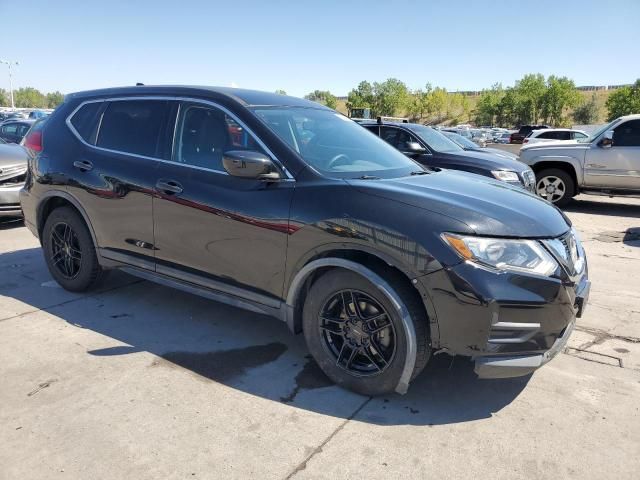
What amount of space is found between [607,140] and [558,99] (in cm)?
7495

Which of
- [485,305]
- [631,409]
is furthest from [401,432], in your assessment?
[631,409]

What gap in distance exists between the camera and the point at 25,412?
282 centimetres

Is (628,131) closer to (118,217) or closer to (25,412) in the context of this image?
(118,217)

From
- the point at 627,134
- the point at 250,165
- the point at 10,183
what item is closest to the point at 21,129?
the point at 10,183

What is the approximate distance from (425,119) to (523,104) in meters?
28.9

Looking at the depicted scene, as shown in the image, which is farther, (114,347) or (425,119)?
(425,119)

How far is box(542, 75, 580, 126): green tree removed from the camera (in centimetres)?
7531

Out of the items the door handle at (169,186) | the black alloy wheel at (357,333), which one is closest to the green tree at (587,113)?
the door handle at (169,186)

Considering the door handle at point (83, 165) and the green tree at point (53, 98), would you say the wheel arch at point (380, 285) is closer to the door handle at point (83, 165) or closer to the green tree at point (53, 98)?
the door handle at point (83, 165)

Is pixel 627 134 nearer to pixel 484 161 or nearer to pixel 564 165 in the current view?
pixel 564 165

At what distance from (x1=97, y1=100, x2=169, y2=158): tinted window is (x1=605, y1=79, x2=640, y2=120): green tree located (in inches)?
2774

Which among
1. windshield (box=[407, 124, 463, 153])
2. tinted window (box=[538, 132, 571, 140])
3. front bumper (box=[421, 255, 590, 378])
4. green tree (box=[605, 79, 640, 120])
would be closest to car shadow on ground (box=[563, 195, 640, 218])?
windshield (box=[407, 124, 463, 153])

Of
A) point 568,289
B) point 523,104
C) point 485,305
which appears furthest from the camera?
point 523,104

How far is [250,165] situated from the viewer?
10.3 ft
